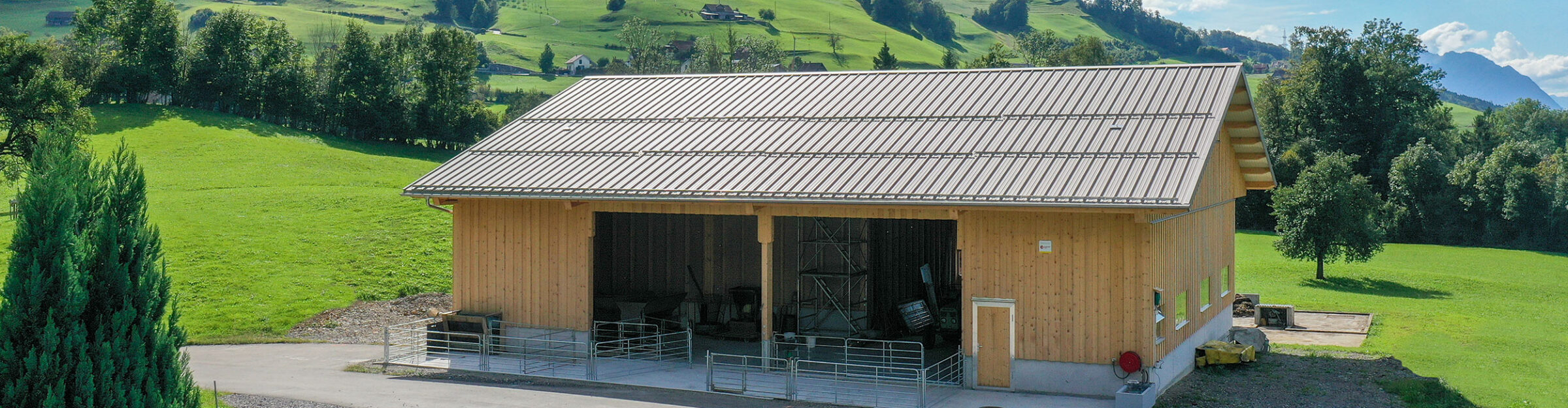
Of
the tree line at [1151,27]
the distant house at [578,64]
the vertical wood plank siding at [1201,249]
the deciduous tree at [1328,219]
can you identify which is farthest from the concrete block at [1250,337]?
the tree line at [1151,27]

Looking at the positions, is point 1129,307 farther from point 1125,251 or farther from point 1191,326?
point 1191,326

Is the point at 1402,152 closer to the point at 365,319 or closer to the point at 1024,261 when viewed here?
the point at 1024,261

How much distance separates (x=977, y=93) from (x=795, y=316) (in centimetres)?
592

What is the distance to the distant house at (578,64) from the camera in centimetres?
12503

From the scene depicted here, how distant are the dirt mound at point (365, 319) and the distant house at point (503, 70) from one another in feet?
317

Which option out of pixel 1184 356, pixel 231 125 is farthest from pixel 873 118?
pixel 231 125

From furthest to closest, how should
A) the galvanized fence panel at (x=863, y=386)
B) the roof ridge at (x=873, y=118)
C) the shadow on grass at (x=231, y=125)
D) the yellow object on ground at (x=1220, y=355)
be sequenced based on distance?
the shadow on grass at (x=231, y=125)
the yellow object on ground at (x=1220, y=355)
the roof ridge at (x=873, y=118)
the galvanized fence panel at (x=863, y=386)

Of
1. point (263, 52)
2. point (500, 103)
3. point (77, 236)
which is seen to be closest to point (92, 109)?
point (263, 52)

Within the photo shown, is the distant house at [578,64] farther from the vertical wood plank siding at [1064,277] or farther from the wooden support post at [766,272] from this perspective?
the vertical wood plank siding at [1064,277]

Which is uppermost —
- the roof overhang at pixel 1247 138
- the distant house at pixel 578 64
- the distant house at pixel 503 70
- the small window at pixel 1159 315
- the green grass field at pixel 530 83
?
the distant house at pixel 578 64

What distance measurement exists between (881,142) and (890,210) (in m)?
2.49

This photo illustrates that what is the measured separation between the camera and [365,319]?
1004 inches

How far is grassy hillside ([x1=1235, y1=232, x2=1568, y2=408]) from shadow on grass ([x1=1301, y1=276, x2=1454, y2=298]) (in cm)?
Result: 5

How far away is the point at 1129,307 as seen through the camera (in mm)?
16094
